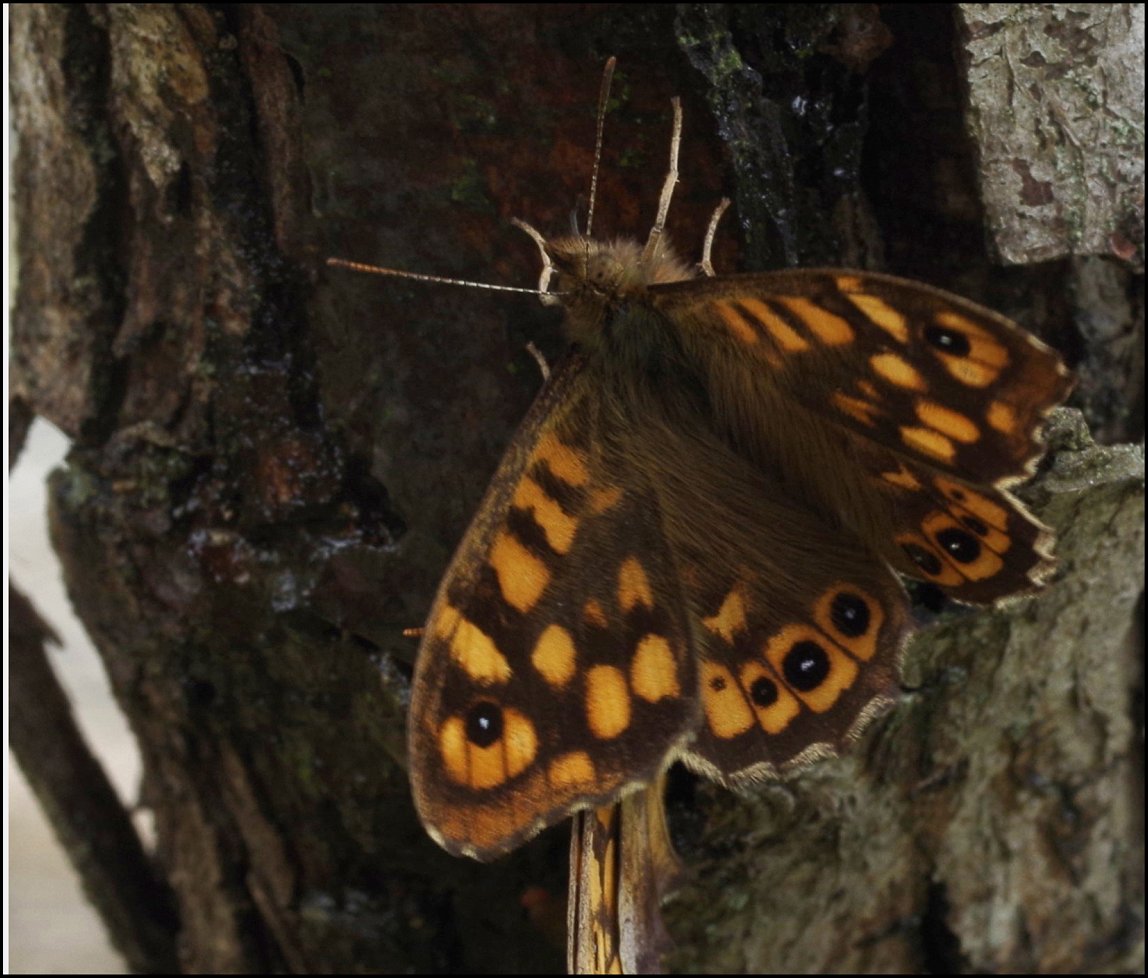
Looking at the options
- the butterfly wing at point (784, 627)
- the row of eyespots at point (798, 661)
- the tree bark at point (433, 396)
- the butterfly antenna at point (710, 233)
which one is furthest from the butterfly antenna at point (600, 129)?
the row of eyespots at point (798, 661)

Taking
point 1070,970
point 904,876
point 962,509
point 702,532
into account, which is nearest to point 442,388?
point 702,532

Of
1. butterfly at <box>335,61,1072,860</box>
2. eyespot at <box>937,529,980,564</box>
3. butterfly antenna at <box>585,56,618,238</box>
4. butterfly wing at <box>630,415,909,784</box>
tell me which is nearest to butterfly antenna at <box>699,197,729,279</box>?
butterfly at <box>335,61,1072,860</box>

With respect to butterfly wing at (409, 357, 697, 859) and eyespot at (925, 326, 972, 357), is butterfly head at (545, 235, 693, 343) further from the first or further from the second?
eyespot at (925, 326, 972, 357)

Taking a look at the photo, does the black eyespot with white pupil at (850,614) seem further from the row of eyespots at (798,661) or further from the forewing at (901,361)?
the forewing at (901,361)

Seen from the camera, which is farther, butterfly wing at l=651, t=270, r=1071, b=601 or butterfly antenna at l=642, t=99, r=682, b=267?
butterfly antenna at l=642, t=99, r=682, b=267

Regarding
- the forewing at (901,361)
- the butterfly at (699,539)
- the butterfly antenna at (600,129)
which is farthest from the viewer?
the butterfly antenna at (600,129)

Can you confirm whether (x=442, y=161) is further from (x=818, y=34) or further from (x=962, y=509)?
(x=962, y=509)

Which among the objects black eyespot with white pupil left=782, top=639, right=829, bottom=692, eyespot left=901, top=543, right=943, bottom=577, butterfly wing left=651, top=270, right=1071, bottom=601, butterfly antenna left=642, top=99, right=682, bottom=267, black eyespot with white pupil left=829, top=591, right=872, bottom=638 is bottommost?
black eyespot with white pupil left=782, top=639, right=829, bottom=692
